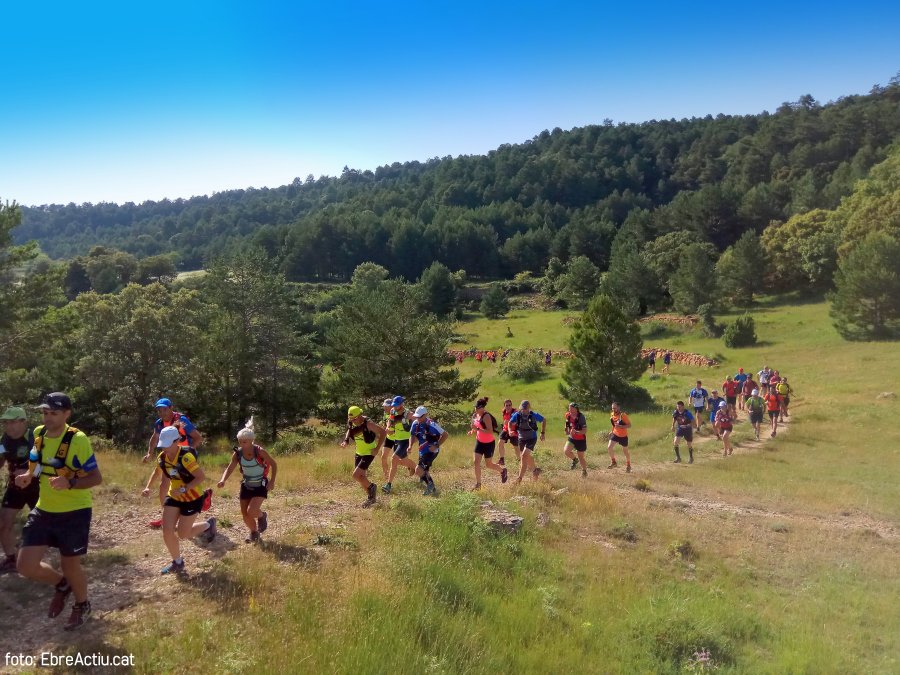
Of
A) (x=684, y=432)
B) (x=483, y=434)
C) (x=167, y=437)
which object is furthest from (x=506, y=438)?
(x=167, y=437)

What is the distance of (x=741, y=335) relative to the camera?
4116 centimetres

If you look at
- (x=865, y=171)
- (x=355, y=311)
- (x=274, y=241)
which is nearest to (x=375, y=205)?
(x=274, y=241)

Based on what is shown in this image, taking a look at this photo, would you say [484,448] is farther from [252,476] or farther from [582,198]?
[582,198]

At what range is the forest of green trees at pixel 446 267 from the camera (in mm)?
20953

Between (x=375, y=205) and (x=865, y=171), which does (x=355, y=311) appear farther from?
(x=375, y=205)

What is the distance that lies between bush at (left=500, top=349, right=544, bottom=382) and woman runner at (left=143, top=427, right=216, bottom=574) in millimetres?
32941

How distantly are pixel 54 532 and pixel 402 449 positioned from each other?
573 cm

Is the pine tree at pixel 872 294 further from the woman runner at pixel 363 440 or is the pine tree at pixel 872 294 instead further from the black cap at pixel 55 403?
the black cap at pixel 55 403

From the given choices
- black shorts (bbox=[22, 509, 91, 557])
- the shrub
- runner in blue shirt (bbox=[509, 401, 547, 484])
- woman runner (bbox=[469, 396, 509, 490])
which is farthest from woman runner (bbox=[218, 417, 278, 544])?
the shrub

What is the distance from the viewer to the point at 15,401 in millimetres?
16406

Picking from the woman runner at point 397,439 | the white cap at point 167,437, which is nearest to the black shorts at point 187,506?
the white cap at point 167,437

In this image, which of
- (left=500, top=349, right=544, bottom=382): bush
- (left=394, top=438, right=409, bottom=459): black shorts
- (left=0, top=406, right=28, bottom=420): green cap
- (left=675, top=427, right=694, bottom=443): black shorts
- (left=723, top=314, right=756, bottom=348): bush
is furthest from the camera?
(left=723, top=314, right=756, bottom=348): bush

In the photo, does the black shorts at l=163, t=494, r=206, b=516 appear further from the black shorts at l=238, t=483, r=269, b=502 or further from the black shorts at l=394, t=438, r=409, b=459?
the black shorts at l=394, t=438, r=409, b=459

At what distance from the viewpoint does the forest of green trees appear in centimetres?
2095
